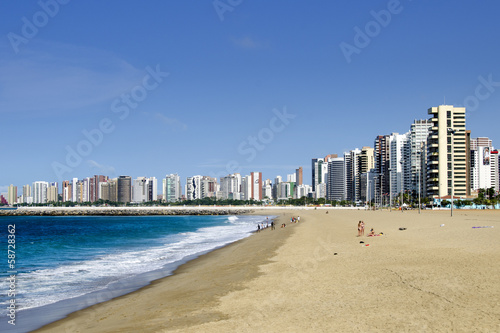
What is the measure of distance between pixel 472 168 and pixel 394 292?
19221 cm

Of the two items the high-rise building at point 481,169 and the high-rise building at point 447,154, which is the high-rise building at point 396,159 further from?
the high-rise building at point 447,154

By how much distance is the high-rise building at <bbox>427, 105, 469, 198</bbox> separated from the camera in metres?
112

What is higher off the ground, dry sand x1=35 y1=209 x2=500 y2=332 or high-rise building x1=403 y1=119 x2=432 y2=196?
high-rise building x1=403 y1=119 x2=432 y2=196

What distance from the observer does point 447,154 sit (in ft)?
368

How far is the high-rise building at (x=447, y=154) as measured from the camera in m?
112

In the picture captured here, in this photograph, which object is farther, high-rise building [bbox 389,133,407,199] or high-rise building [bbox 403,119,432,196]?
high-rise building [bbox 389,133,407,199]

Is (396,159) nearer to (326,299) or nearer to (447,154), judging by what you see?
(447,154)

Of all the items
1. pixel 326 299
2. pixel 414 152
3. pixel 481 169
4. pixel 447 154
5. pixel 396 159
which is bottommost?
pixel 326 299

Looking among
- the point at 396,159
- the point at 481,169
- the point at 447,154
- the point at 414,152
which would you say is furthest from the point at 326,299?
the point at 481,169

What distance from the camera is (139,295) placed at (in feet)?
45.7

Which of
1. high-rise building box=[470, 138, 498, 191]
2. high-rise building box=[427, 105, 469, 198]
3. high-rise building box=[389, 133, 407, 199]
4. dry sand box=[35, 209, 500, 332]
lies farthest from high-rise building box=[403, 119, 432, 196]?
dry sand box=[35, 209, 500, 332]

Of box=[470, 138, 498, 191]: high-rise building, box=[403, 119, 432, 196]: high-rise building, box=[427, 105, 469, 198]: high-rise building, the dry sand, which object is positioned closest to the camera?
the dry sand

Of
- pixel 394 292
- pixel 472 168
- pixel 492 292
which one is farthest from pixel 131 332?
pixel 472 168

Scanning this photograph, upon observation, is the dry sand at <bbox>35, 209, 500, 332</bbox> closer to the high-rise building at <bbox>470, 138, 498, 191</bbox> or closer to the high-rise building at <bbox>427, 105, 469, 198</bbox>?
the high-rise building at <bbox>427, 105, 469, 198</bbox>
